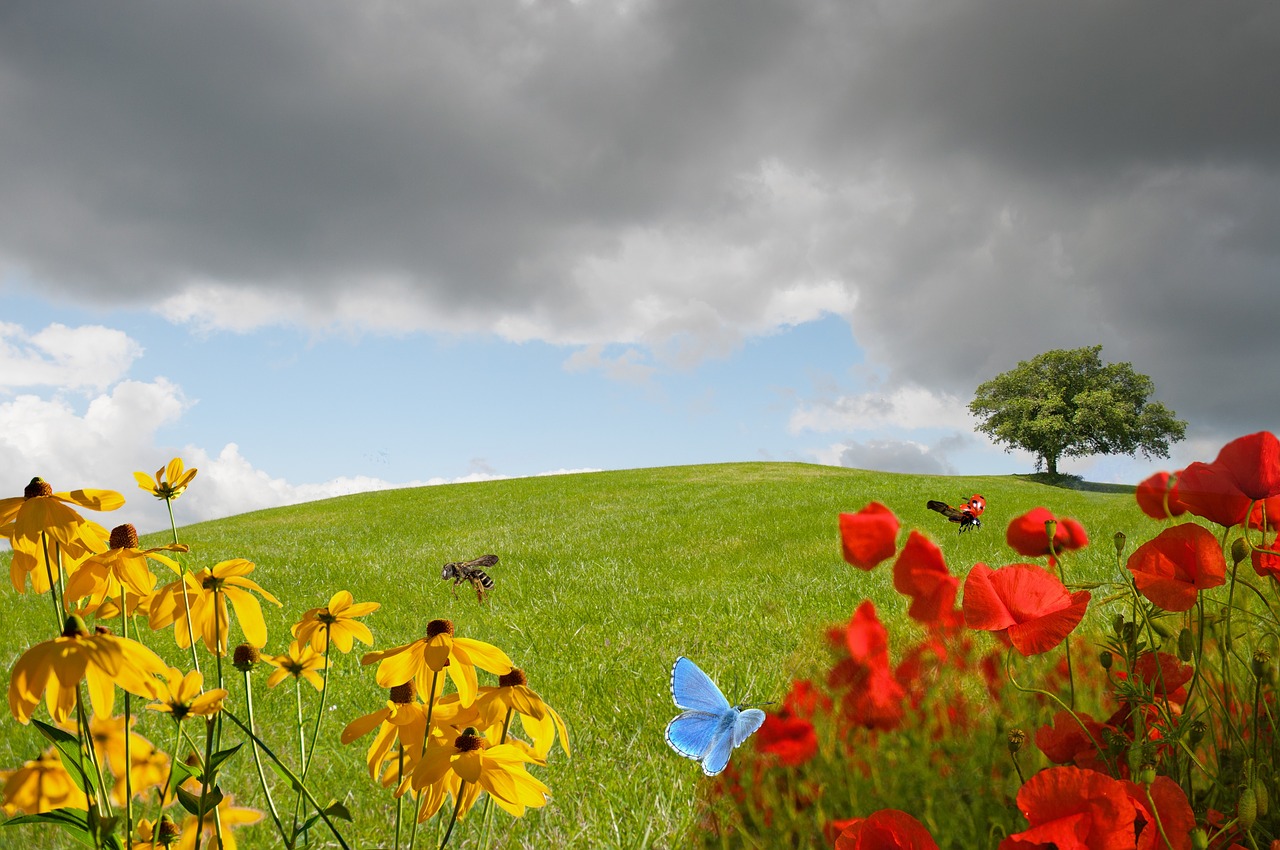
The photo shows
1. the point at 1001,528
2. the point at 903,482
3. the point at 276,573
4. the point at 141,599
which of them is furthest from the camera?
the point at 903,482

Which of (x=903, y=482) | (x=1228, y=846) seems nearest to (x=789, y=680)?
(x=1228, y=846)

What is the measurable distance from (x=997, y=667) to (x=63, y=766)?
6.69 feet

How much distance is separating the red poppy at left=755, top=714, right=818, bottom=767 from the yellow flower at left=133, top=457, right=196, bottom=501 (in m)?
1.50

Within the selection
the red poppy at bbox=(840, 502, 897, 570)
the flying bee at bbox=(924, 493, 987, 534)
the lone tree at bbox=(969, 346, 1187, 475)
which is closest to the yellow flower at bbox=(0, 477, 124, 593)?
the red poppy at bbox=(840, 502, 897, 570)

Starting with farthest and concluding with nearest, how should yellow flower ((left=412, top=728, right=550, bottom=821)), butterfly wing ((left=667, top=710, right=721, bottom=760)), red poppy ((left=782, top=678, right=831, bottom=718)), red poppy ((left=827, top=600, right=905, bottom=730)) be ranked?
red poppy ((left=782, top=678, right=831, bottom=718)), red poppy ((left=827, top=600, right=905, bottom=730)), butterfly wing ((left=667, top=710, right=721, bottom=760)), yellow flower ((left=412, top=728, right=550, bottom=821))

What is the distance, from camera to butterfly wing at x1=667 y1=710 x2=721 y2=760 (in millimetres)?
1865

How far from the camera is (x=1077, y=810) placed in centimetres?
108

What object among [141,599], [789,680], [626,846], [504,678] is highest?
[141,599]

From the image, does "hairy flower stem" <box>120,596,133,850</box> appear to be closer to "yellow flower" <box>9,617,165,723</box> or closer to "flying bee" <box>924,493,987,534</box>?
"yellow flower" <box>9,617,165,723</box>

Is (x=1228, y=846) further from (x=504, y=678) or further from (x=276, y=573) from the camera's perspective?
(x=276, y=573)

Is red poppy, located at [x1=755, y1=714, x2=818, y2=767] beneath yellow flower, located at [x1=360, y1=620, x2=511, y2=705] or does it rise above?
beneath

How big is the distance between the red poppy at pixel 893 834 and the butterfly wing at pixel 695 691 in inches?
29.3

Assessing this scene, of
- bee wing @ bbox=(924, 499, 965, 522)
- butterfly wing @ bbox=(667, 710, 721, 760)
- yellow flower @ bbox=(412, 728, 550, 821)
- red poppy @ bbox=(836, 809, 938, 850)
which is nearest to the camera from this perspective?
red poppy @ bbox=(836, 809, 938, 850)

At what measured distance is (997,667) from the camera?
6.73ft
